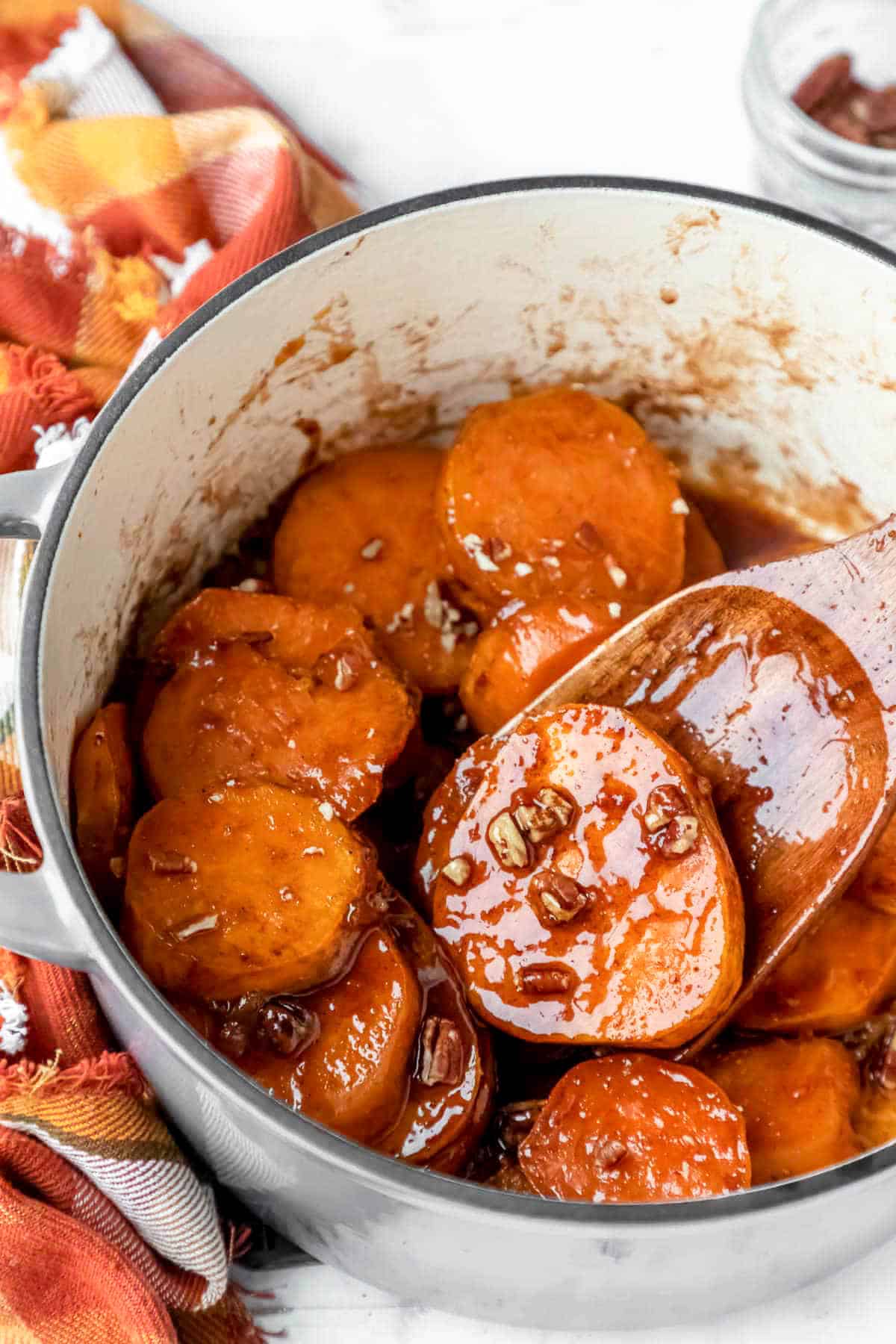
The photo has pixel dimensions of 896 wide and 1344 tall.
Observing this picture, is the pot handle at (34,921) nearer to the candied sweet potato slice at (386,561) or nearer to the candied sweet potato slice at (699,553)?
the candied sweet potato slice at (386,561)

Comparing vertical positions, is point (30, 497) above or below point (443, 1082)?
above

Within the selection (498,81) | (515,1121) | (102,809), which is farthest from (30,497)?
(498,81)

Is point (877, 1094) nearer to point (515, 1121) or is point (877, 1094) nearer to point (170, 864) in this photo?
point (515, 1121)

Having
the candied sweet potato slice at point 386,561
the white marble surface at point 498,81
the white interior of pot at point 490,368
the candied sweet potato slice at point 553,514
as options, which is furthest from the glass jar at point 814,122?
the candied sweet potato slice at point 386,561

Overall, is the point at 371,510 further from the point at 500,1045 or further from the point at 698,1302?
the point at 698,1302

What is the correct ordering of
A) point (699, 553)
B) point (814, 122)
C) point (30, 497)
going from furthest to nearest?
point (814, 122)
point (699, 553)
point (30, 497)

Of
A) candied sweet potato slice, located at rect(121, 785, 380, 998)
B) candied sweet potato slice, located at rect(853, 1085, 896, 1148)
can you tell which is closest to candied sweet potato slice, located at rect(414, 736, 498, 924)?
candied sweet potato slice, located at rect(121, 785, 380, 998)

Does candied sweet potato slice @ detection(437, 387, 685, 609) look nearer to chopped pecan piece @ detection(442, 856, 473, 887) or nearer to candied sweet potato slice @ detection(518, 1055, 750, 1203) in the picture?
chopped pecan piece @ detection(442, 856, 473, 887)

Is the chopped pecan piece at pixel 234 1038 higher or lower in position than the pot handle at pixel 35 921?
lower
